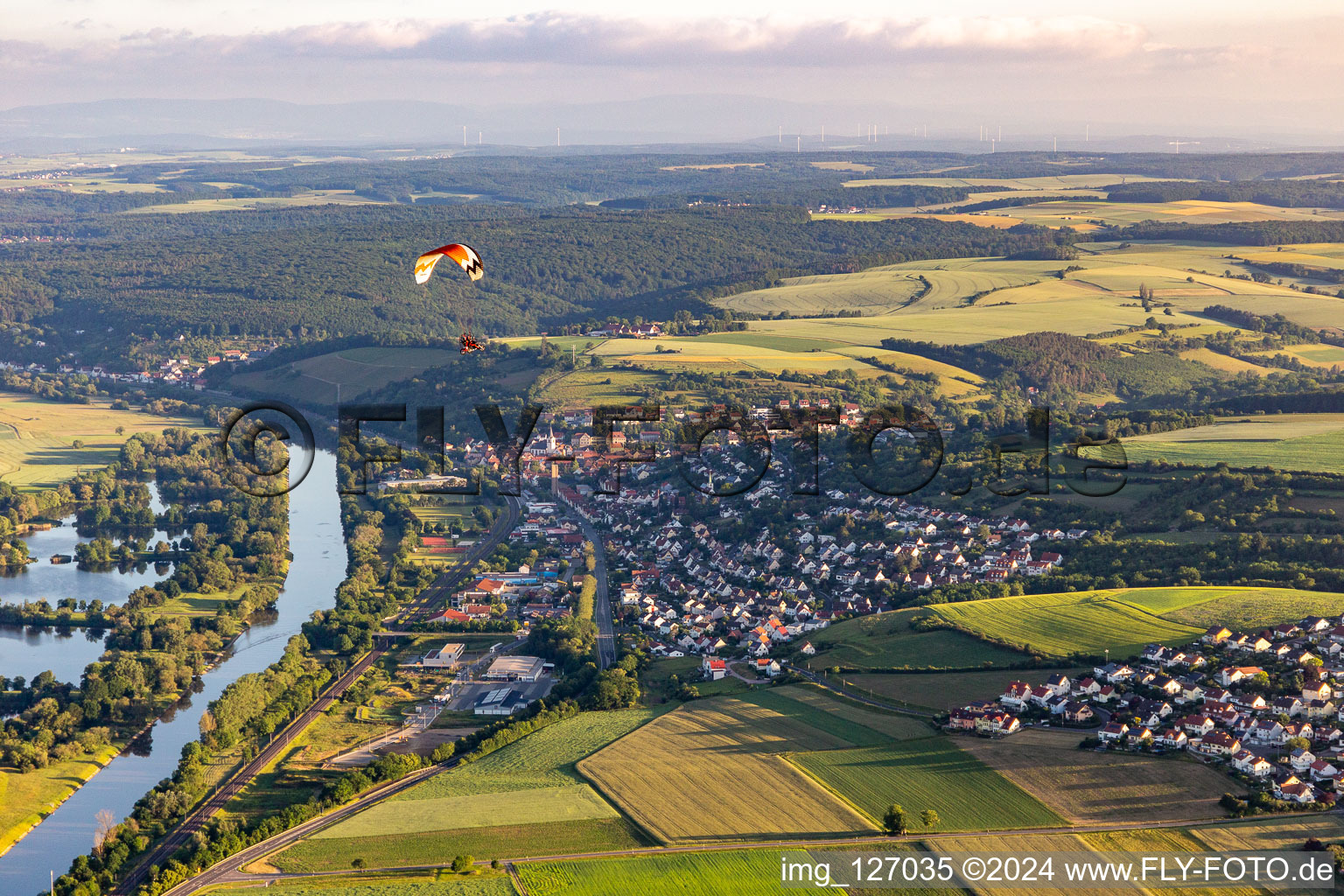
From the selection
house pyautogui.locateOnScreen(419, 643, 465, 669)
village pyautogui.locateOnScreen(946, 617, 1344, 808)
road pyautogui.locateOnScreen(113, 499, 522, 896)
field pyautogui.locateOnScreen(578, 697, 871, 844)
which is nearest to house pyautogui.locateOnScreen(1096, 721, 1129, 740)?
village pyautogui.locateOnScreen(946, 617, 1344, 808)

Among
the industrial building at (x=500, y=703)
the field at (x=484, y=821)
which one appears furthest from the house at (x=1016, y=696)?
the industrial building at (x=500, y=703)

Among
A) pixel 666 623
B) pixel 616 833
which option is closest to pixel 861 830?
pixel 616 833

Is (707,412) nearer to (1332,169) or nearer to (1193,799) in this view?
(1193,799)

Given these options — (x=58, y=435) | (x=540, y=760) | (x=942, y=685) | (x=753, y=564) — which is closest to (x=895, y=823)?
(x=942, y=685)

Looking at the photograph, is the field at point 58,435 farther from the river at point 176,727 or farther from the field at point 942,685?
the field at point 942,685

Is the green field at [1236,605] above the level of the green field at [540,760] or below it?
above
